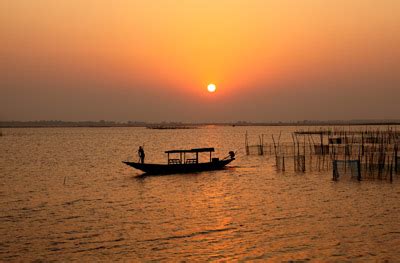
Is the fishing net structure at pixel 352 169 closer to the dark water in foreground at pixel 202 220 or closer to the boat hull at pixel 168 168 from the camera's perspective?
the dark water in foreground at pixel 202 220

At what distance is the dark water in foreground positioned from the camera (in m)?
13.8

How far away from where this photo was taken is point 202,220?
18078mm

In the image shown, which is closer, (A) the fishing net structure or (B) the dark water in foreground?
(B) the dark water in foreground

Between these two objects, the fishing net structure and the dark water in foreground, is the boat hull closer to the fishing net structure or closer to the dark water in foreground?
the dark water in foreground

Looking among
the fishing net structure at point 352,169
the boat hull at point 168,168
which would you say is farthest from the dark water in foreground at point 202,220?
the boat hull at point 168,168

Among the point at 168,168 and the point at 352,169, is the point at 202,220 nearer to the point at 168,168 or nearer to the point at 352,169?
the point at 352,169

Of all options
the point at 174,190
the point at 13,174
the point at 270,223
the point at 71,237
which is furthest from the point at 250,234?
the point at 13,174

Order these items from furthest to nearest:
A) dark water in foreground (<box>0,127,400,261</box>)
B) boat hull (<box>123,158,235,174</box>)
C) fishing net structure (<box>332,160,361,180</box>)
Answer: boat hull (<box>123,158,235,174</box>) < fishing net structure (<box>332,160,361,180</box>) < dark water in foreground (<box>0,127,400,261</box>)

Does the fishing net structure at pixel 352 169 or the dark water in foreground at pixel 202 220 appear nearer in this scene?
the dark water in foreground at pixel 202 220

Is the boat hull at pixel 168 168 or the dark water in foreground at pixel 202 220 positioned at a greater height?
the boat hull at pixel 168 168

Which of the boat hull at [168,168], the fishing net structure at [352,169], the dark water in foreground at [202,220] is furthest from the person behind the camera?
the boat hull at [168,168]

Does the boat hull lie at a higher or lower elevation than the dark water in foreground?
higher

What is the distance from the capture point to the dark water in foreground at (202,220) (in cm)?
1382

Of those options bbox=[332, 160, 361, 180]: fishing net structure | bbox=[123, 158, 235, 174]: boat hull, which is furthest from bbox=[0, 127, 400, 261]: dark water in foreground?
bbox=[123, 158, 235, 174]: boat hull
